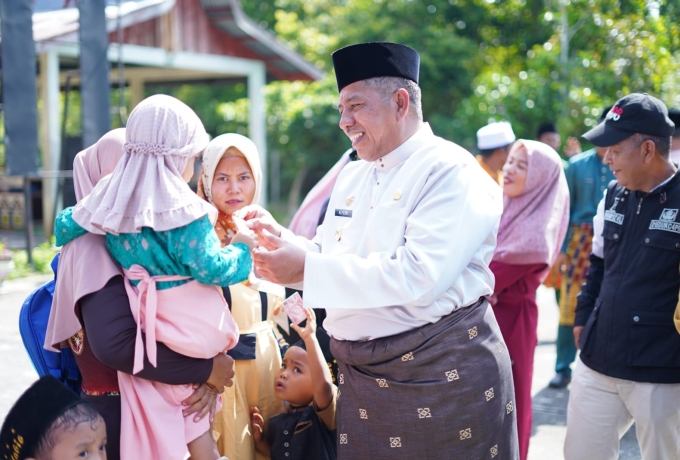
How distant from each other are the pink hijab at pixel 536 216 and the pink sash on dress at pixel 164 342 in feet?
6.47

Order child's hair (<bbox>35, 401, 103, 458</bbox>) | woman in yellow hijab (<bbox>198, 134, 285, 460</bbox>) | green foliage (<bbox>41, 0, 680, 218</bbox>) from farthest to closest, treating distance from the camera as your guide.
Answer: green foliage (<bbox>41, 0, 680, 218</bbox>), woman in yellow hijab (<bbox>198, 134, 285, 460</bbox>), child's hair (<bbox>35, 401, 103, 458</bbox>)

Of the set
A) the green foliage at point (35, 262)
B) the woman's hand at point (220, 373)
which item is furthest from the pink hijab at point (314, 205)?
the green foliage at point (35, 262)

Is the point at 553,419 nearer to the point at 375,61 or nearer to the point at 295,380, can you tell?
the point at 295,380

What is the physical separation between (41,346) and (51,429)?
0.56 meters

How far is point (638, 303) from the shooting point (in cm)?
315

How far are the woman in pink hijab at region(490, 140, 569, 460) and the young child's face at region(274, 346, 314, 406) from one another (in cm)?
133

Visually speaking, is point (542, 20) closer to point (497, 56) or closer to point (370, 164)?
point (497, 56)

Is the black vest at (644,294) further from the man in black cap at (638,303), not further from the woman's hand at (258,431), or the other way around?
the woman's hand at (258,431)

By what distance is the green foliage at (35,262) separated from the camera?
888 centimetres

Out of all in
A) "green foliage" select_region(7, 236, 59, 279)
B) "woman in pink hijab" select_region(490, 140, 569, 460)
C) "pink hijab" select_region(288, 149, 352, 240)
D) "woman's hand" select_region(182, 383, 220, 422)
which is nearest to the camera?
"woman's hand" select_region(182, 383, 220, 422)

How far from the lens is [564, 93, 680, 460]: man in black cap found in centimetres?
310

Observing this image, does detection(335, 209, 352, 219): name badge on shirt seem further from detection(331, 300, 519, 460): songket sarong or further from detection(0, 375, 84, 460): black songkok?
detection(0, 375, 84, 460): black songkok

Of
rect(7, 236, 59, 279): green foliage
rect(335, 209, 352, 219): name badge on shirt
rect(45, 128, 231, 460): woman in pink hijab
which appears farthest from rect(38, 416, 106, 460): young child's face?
rect(7, 236, 59, 279): green foliage

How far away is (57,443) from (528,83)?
12.6 m
